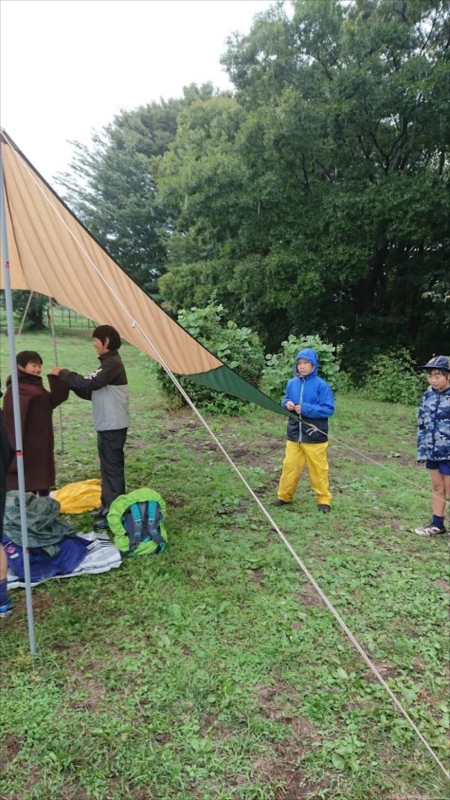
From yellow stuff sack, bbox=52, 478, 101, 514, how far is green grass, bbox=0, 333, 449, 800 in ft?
0.95

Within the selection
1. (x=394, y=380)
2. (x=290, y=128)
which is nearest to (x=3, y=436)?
(x=394, y=380)

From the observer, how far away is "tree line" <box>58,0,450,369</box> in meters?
10.6

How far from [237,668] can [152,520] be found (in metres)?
1.27

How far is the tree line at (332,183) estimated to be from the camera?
34.7 ft

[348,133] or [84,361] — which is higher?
[348,133]

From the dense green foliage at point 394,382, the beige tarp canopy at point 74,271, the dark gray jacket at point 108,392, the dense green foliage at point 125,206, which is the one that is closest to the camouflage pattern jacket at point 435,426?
the beige tarp canopy at point 74,271

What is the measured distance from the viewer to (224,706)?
2.22m

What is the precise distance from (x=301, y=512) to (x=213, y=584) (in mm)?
1447

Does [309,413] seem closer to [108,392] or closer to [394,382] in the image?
[108,392]

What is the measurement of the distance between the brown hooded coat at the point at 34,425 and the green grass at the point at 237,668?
2.00 ft

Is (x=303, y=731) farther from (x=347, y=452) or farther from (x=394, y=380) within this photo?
(x=394, y=380)

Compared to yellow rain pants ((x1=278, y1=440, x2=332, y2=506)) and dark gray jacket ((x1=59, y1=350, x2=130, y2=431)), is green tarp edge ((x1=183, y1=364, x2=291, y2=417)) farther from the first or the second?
dark gray jacket ((x1=59, y1=350, x2=130, y2=431))

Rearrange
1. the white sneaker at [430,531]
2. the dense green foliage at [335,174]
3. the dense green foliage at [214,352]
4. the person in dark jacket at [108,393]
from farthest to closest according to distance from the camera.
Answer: the dense green foliage at [335,174] < the dense green foliage at [214,352] < the white sneaker at [430,531] < the person in dark jacket at [108,393]

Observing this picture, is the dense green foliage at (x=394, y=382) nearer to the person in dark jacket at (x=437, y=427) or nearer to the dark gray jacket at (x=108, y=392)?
the person in dark jacket at (x=437, y=427)
